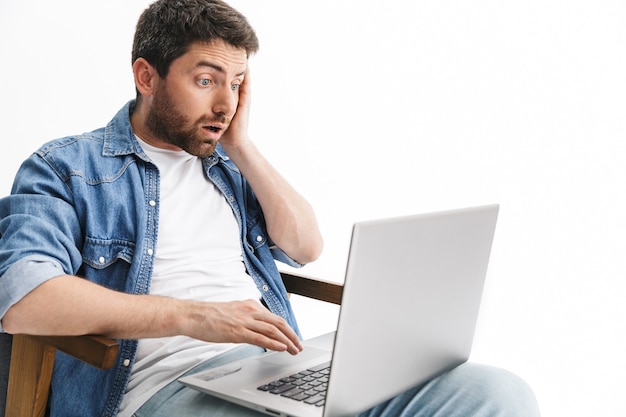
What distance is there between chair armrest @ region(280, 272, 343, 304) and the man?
6cm

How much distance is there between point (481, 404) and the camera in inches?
61.8

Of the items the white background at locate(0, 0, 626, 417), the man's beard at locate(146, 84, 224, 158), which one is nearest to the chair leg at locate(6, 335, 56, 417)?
the man's beard at locate(146, 84, 224, 158)

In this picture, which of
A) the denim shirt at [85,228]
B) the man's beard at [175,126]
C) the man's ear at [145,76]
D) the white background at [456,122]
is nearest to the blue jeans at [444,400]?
the denim shirt at [85,228]

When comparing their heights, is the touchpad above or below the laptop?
below

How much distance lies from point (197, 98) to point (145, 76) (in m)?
0.15

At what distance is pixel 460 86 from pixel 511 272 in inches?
31.7

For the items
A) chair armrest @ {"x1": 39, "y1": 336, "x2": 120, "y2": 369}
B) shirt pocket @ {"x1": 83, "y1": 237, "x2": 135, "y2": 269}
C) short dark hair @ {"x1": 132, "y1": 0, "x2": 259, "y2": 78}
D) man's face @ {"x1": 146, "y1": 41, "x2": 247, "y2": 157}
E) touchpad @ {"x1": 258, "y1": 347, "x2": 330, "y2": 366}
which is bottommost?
touchpad @ {"x1": 258, "y1": 347, "x2": 330, "y2": 366}

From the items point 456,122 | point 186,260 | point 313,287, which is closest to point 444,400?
point 313,287

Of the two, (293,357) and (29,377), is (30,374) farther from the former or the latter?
(293,357)

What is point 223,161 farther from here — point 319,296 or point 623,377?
point 623,377

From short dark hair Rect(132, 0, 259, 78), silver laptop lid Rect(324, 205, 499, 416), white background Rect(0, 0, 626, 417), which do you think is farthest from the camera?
white background Rect(0, 0, 626, 417)

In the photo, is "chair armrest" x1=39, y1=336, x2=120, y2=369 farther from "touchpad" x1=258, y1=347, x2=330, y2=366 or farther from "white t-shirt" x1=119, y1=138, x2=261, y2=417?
"touchpad" x1=258, y1=347, x2=330, y2=366

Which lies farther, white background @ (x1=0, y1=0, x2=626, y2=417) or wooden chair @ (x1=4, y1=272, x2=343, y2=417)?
white background @ (x1=0, y1=0, x2=626, y2=417)

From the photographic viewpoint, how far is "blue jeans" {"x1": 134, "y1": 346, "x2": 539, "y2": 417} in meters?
1.50
